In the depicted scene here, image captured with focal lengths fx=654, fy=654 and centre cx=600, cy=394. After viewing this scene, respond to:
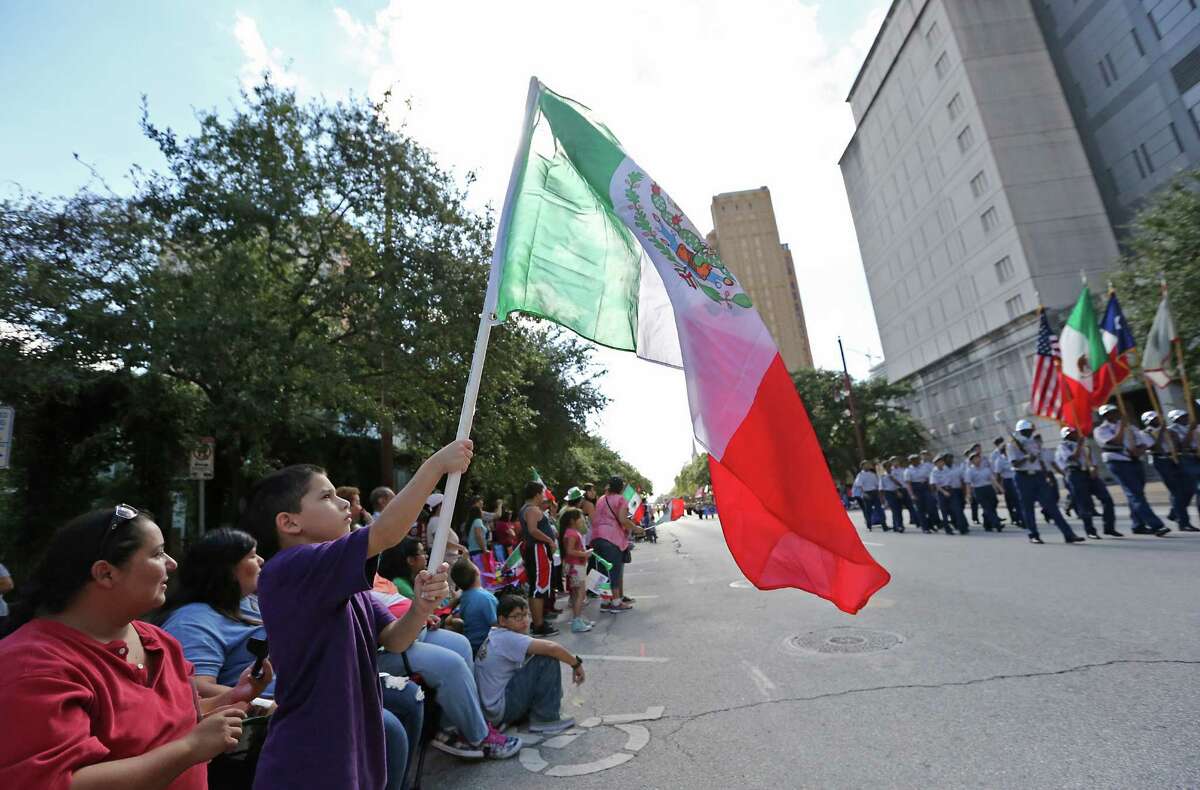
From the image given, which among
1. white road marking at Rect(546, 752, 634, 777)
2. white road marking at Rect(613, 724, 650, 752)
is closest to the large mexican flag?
white road marking at Rect(613, 724, 650, 752)

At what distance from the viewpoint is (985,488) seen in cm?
1383

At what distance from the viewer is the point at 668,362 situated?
3348 mm

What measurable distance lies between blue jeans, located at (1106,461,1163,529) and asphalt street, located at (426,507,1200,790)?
2462 millimetres

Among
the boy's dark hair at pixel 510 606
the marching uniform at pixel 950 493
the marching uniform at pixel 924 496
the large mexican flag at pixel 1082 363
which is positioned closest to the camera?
the boy's dark hair at pixel 510 606

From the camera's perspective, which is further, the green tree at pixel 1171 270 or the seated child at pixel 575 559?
the green tree at pixel 1171 270

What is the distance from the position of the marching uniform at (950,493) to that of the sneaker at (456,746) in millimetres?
13086

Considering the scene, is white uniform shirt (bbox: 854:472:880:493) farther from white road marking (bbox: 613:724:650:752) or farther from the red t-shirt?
the red t-shirt

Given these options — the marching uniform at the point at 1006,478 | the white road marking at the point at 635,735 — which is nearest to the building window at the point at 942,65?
the marching uniform at the point at 1006,478

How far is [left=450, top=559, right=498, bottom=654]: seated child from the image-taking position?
17.6 feet

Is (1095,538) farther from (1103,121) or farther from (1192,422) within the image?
(1103,121)

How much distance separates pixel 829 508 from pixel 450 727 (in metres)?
2.94

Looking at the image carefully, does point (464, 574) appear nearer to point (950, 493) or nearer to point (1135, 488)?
point (1135, 488)

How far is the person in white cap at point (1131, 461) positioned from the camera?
9.95 meters

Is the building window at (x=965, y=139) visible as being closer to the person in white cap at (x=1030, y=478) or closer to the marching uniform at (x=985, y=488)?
the marching uniform at (x=985, y=488)
